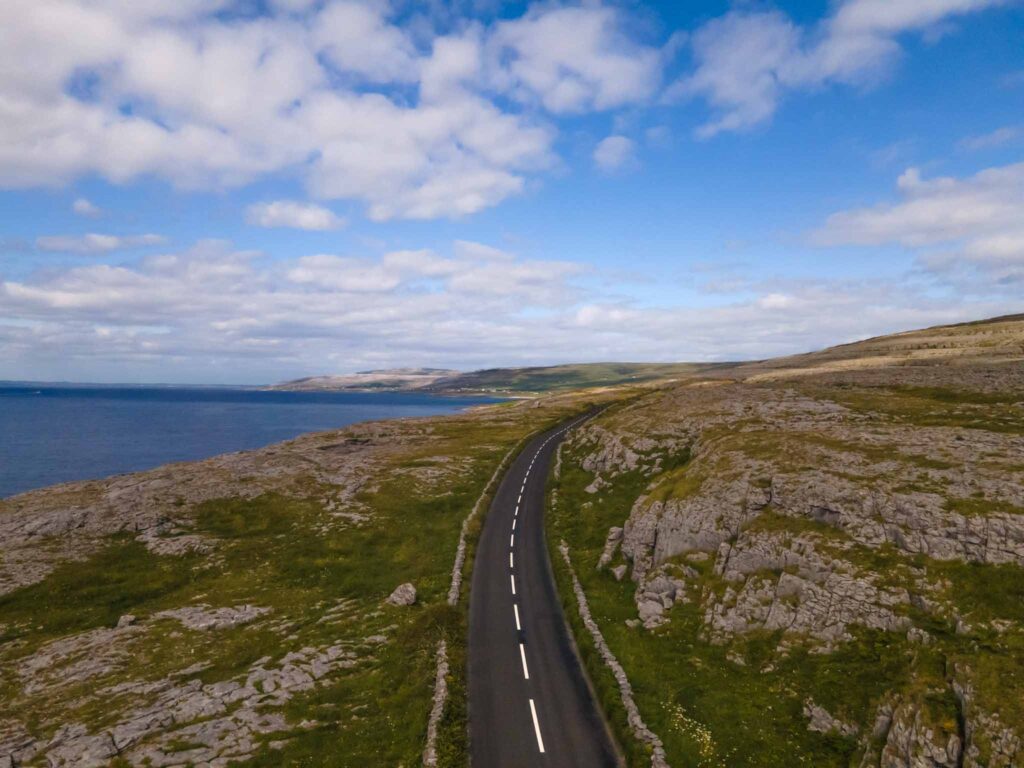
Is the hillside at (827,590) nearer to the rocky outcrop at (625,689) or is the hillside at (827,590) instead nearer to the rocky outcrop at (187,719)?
the rocky outcrop at (625,689)

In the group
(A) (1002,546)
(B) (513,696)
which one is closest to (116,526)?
(B) (513,696)

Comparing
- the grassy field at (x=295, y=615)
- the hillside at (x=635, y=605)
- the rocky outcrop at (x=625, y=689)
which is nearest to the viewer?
the rocky outcrop at (x=625, y=689)

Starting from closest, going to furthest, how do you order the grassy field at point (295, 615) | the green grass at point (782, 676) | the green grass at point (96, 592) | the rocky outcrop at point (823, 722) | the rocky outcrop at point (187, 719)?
the green grass at point (782, 676) → the rocky outcrop at point (823, 722) → the rocky outcrop at point (187, 719) → the grassy field at point (295, 615) → the green grass at point (96, 592)

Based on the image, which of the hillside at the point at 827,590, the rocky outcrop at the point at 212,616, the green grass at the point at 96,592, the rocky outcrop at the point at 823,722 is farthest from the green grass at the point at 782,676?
the green grass at the point at 96,592

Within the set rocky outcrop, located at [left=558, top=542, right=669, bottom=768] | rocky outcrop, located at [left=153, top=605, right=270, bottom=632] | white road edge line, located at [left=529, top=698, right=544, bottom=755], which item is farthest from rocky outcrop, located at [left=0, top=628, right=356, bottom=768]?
rocky outcrop, located at [left=558, top=542, right=669, bottom=768]

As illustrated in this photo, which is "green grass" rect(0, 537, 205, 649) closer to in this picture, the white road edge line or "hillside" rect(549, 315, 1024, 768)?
the white road edge line

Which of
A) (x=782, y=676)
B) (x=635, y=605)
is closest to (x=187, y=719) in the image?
(x=635, y=605)
